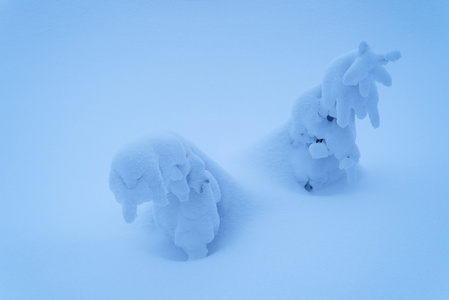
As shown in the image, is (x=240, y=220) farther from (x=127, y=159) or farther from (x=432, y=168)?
(x=432, y=168)

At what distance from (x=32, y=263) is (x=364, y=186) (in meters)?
3.72

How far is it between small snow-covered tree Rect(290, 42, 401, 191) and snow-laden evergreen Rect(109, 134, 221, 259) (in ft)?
4.26

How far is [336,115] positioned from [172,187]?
2.09m

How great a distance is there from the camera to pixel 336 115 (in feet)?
13.5

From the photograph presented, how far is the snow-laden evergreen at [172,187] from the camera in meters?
3.01

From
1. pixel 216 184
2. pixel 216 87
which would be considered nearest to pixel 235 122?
pixel 216 87

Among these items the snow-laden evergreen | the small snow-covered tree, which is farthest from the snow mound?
the snow-laden evergreen

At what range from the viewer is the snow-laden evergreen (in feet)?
9.89

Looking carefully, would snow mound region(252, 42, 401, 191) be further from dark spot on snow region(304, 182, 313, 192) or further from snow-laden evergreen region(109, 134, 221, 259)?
snow-laden evergreen region(109, 134, 221, 259)

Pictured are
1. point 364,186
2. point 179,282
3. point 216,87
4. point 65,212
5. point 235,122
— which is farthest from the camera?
point 216,87

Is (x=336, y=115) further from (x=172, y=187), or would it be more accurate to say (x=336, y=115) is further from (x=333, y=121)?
(x=172, y=187)

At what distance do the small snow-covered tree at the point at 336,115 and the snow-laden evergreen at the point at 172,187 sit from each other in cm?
130

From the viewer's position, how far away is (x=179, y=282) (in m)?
2.95

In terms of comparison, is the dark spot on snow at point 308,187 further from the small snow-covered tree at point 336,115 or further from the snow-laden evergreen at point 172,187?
the snow-laden evergreen at point 172,187
